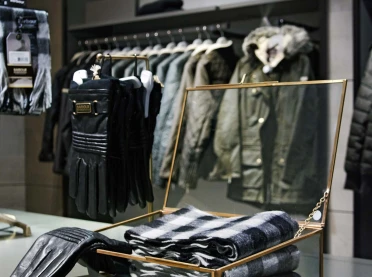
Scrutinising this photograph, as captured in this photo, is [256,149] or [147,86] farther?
[256,149]

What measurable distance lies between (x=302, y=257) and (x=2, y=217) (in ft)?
4.68

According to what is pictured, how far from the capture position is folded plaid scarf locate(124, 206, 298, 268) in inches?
44.6

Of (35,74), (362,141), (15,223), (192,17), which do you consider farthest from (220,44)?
(15,223)

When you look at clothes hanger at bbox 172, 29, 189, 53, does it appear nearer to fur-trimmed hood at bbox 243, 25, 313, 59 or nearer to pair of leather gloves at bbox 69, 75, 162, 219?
fur-trimmed hood at bbox 243, 25, 313, 59

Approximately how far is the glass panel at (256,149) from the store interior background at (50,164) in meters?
0.47

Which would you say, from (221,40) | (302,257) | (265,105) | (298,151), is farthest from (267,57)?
(302,257)

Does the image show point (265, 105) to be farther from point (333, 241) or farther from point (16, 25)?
point (16, 25)

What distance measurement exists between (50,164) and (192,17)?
1149 millimetres

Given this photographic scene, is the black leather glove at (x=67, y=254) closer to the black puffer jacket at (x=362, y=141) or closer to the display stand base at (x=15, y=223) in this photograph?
the display stand base at (x=15, y=223)

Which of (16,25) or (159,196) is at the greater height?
(16,25)

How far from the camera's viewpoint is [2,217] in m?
2.31

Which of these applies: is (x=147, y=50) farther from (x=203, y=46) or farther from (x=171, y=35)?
(x=203, y=46)

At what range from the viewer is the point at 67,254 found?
4.10 feet

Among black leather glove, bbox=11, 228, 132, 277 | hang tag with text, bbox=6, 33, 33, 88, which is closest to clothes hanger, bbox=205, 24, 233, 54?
hang tag with text, bbox=6, 33, 33, 88
